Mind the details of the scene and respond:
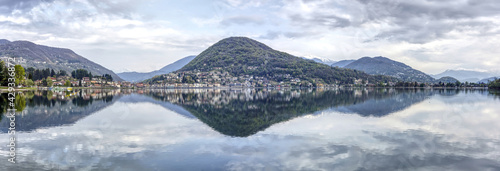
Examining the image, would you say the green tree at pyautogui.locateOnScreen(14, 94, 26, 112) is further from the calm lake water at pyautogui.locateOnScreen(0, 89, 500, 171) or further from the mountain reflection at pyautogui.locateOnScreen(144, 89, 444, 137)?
the mountain reflection at pyautogui.locateOnScreen(144, 89, 444, 137)

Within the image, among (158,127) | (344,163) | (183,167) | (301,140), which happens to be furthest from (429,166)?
(158,127)

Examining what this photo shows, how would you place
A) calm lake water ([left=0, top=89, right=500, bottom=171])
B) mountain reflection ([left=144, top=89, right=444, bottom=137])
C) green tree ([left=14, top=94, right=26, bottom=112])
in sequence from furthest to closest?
green tree ([left=14, top=94, right=26, bottom=112])
mountain reflection ([left=144, top=89, right=444, bottom=137])
calm lake water ([left=0, top=89, right=500, bottom=171])

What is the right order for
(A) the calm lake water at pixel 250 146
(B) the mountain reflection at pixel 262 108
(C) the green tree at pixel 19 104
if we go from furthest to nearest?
(C) the green tree at pixel 19 104
(B) the mountain reflection at pixel 262 108
(A) the calm lake water at pixel 250 146

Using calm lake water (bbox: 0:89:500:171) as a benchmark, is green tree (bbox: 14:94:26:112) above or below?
above

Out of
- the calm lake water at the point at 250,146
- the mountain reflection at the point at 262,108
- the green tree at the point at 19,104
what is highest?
the green tree at the point at 19,104

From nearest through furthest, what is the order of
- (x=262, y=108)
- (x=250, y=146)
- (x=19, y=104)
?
1. (x=250, y=146)
2. (x=19, y=104)
3. (x=262, y=108)

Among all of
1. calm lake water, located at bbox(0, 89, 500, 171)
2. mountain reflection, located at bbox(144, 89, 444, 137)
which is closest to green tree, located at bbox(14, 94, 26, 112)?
calm lake water, located at bbox(0, 89, 500, 171)

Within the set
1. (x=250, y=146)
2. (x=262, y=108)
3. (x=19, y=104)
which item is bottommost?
(x=250, y=146)

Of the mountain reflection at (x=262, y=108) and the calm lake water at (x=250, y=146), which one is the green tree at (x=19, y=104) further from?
the mountain reflection at (x=262, y=108)

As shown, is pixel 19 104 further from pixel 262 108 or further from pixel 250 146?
pixel 250 146

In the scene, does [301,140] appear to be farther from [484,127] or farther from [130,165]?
[484,127]

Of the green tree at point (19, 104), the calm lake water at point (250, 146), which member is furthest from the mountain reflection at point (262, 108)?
the green tree at point (19, 104)

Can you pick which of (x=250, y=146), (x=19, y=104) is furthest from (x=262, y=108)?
(x=19, y=104)

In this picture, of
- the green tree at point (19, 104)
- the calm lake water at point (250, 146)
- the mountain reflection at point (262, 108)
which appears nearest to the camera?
the calm lake water at point (250, 146)
